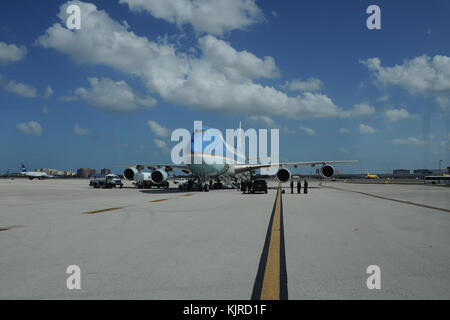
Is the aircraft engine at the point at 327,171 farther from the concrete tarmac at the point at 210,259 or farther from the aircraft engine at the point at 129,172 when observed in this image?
the concrete tarmac at the point at 210,259

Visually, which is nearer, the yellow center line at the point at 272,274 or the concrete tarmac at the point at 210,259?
the yellow center line at the point at 272,274

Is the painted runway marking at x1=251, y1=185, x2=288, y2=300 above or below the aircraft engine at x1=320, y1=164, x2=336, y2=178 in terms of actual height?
below

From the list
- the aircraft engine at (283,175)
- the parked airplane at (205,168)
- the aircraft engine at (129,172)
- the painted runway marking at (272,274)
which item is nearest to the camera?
the painted runway marking at (272,274)

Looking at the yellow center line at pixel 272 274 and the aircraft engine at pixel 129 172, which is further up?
the aircraft engine at pixel 129 172

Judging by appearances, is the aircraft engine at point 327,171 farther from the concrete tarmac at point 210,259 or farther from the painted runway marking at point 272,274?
the painted runway marking at point 272,274

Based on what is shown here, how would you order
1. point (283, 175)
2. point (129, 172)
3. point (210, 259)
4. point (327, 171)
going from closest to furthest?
1. point (210, 259)
2. point (283, 175)
3. point (327, 171)
4. point (129, 172)

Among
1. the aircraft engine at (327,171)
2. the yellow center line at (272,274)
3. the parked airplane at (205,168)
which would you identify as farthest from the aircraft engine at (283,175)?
the yellow center line at (272,274)

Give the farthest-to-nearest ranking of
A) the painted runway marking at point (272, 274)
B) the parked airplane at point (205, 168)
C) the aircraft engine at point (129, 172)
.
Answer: the aircraft engine at point (129, 172) < the parked airplane at point (205, 168) < the painted runway marking at point (272, 274)

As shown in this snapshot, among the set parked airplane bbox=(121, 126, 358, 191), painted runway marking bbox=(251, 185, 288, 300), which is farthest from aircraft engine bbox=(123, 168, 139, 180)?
painted runway marking bbox=(251, 185, 288, 300)

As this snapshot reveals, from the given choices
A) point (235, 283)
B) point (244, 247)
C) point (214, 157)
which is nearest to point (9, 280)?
point (235, 283)

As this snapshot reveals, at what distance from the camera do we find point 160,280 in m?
4.28

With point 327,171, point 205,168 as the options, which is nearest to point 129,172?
point 205,168

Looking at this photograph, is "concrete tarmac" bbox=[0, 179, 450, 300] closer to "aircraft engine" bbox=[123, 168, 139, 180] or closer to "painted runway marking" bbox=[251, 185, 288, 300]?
"painted runway marking" bbox=[251, 185, 288, 300]

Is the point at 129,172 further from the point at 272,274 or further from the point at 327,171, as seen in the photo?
the point at 272,274
